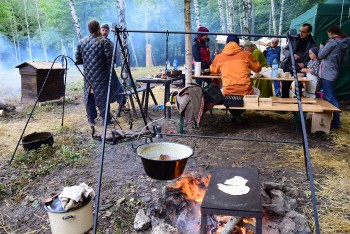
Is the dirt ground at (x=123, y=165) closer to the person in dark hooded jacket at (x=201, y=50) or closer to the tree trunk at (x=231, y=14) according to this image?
the person in dark hooded jacket at (x=201, y=50)

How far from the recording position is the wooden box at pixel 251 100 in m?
5.64

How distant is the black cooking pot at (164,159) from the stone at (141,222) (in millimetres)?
498

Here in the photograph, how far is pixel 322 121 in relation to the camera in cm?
572

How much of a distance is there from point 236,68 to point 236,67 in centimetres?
3

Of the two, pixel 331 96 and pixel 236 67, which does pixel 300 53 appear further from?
A: pixel 236 67

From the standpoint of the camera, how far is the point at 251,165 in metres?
4.50

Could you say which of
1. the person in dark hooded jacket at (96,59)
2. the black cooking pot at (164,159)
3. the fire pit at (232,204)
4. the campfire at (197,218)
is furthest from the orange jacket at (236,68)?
the fire pit at (232,204)

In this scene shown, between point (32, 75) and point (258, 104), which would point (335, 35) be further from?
point (32, 75)

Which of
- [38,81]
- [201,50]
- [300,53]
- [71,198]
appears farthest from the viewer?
[38,81]

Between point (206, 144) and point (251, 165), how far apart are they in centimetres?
119

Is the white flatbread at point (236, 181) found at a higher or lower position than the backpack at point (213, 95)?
lower

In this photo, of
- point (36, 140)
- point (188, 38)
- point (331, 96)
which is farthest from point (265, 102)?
point (36, 140)

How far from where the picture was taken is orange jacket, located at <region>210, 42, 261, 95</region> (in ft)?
19.1

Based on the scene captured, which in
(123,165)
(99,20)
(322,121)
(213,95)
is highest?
(99,20)
